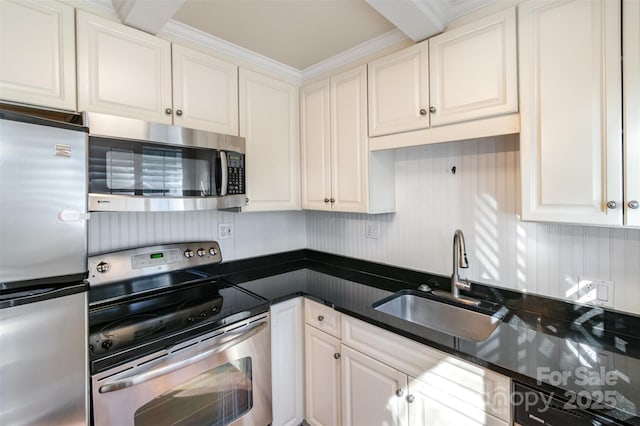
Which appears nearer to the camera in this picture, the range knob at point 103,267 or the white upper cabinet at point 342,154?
the range knob at point 103,267

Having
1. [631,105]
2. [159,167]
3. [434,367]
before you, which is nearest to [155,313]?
[159,167]

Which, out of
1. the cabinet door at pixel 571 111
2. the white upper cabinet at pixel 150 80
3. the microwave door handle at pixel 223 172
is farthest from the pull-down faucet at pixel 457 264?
the white upper cabinet at pixel 150 80

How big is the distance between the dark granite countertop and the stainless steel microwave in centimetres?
69

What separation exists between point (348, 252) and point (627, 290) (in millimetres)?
1484

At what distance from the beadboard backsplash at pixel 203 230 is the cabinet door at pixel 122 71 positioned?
0.60m

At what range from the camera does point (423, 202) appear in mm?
1852

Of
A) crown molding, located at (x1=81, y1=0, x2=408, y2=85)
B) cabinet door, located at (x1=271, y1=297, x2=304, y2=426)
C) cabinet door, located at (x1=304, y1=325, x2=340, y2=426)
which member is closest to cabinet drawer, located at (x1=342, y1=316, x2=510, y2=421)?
cabinet door, located at (x1=304, y1=325, x2=340, y2=426)

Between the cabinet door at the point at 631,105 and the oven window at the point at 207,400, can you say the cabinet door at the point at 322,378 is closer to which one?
the oven window at the point at 207,400

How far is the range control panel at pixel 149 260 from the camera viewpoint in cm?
156

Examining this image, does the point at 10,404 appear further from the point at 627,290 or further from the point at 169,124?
the point at 627,290

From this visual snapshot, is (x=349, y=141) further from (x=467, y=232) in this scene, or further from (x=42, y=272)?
(x=42, y=272)

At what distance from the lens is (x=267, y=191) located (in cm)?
198

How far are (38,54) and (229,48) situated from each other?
940 mm

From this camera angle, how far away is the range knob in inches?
60.9
